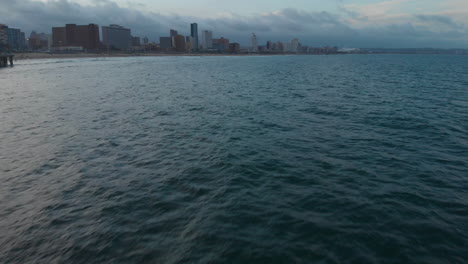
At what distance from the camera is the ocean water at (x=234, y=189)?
37.8ft

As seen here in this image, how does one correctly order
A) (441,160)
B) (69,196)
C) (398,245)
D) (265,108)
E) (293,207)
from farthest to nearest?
(265,108)
(441,160)
(69,196)
(293,207)
(398,245)

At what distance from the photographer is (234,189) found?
16.5 m

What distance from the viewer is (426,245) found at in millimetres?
11648

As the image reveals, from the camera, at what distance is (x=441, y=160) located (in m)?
20.8

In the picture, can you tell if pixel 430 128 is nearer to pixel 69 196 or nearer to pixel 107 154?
pixel 107 154

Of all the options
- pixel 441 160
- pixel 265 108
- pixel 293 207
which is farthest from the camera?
pixel 265 108

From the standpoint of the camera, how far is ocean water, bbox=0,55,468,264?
11.5 m

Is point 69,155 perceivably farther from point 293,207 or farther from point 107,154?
point 293,207

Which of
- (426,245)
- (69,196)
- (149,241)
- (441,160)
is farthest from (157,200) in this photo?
(441,160)

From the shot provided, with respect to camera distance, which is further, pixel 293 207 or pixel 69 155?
pixel 69 155

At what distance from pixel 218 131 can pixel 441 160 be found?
17491 millimetres

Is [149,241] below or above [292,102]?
below

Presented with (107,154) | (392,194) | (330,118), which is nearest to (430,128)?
(330,118)

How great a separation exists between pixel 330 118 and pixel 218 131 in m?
13.0
